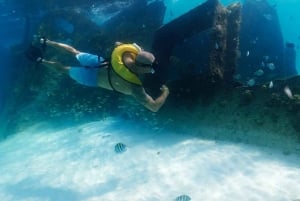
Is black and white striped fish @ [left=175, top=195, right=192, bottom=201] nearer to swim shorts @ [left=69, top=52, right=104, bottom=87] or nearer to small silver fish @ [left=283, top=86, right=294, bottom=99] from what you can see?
swim shorts @ [left=69, top=52, right=104, bottom=87]

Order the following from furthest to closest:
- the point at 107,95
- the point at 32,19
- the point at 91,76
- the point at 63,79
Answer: the point at 32,19 → the point at 63,79 → the point at 107,95 → the point at 91,76

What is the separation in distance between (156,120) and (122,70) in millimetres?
4333

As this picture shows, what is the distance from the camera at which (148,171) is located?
8.35 metres

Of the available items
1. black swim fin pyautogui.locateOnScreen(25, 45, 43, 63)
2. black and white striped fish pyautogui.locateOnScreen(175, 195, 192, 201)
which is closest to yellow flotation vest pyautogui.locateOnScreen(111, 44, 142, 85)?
black swim fin pyautogui.locateOnScreen(25, 45, 43, 63)

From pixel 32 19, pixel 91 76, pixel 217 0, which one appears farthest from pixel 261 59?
pixel 32 19

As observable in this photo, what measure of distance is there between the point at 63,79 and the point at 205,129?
8.68m

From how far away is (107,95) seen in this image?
14.4 m

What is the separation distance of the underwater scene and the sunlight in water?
3 cm

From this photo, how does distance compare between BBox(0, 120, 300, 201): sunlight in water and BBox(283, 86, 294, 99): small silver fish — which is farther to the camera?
BBox(283, 86, 294, 99): small silver fish

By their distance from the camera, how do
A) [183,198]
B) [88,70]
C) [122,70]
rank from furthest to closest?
[88,70]
[122,70]
[183,198]

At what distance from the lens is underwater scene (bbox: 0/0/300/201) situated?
7.38 metres

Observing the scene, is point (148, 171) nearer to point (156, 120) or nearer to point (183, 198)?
point (183, 198)

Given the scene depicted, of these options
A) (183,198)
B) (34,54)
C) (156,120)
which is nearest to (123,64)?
(34,54)

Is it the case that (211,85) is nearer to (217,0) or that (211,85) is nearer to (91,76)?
(217,0)
